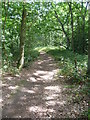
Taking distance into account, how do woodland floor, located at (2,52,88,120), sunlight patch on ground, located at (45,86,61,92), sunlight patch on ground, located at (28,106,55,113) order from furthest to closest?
sunlight patch on ground, located at (45,86,61,92)
sunlight patch on ground, located at (28,106,55,113)
woodland floor, located at (2,52,88,120)

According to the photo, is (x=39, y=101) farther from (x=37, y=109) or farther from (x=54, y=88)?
(x=54, y=88)

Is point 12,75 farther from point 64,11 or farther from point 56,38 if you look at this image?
point 56,38

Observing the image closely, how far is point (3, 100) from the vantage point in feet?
16.0

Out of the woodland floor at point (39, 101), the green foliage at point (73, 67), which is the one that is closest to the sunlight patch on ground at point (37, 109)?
the woodland floor at point (39, 101)

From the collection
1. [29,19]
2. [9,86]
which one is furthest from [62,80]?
[29,19]

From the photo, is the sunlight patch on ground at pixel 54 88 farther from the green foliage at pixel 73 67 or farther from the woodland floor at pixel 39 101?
the green foliage at pixel 73 67

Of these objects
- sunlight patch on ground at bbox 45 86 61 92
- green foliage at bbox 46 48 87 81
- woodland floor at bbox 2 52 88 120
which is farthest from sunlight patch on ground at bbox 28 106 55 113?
green foliage at bbox 46 48 87 81

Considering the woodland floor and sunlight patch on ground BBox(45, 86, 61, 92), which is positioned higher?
the woodland floor

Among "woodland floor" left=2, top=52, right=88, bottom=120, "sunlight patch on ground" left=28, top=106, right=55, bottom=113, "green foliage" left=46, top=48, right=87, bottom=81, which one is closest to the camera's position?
"woodland floor" left=2, top=52, right=88, bottom=120

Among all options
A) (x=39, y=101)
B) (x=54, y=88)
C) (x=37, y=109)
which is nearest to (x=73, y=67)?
(x=54, y=88)

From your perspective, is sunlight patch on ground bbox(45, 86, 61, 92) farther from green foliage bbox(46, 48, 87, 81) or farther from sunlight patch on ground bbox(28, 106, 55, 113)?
sunlight patch on ground bbox(28, 106, 55, 113)

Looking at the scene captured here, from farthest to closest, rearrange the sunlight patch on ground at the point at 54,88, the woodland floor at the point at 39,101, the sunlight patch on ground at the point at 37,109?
the sunlight patch on ground at the point at 54,88
the sunlight patch on ground at the point at 37,109
the woodland floor at the point at 39,101

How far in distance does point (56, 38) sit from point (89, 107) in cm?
2125

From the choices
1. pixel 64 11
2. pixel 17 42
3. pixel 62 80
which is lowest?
pixel 62 80
